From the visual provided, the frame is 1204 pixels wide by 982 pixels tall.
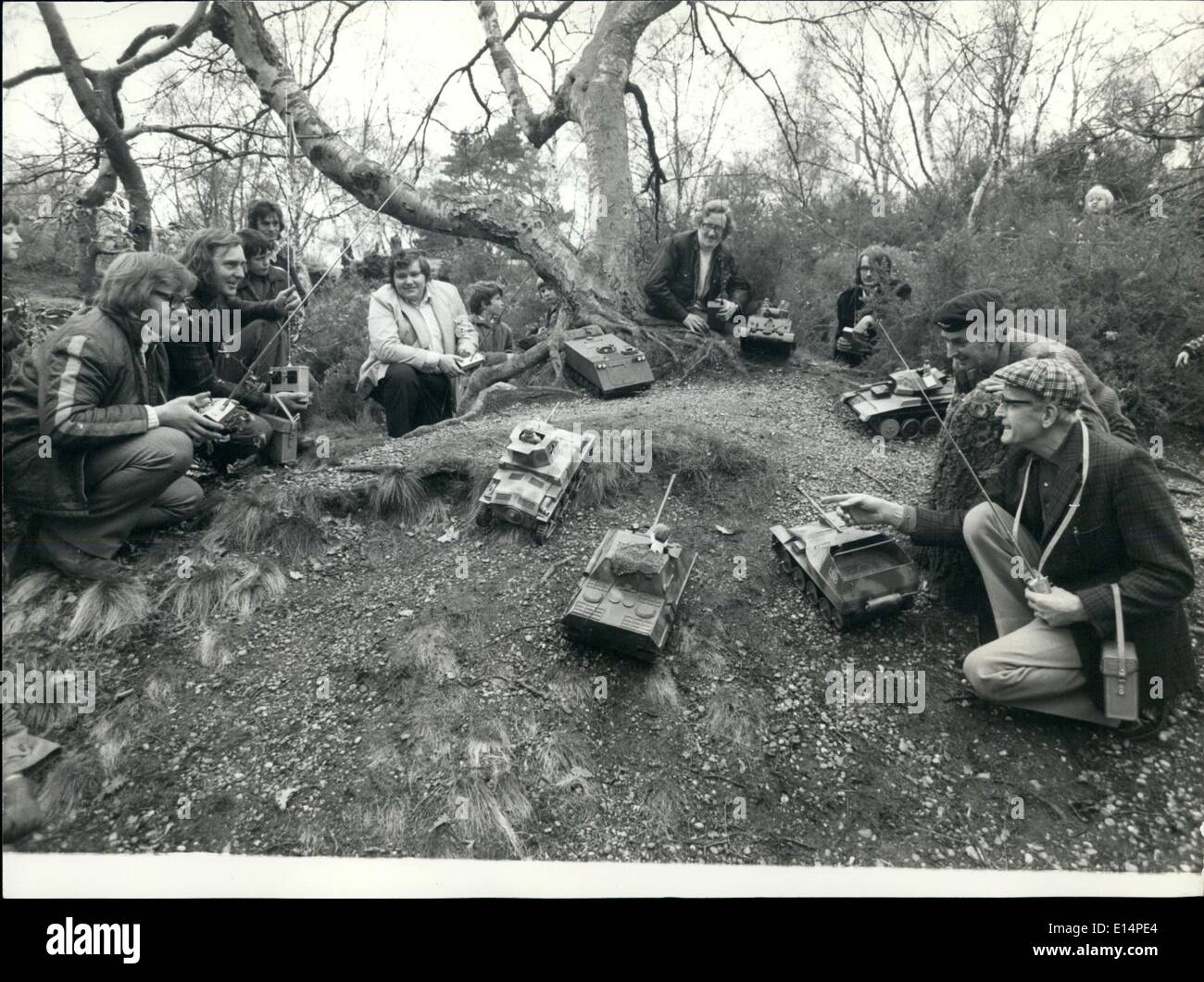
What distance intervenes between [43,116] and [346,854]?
334 centimetres

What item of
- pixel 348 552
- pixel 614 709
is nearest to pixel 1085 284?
pixel 614 709

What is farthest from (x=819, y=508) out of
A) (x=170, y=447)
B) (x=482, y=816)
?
(x=170, y=447)

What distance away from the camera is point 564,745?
278cm

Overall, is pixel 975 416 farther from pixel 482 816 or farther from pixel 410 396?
pixel 410 396

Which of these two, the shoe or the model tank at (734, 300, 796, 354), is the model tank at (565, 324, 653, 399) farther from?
the shoe

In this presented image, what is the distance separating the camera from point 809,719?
2898 millimetres

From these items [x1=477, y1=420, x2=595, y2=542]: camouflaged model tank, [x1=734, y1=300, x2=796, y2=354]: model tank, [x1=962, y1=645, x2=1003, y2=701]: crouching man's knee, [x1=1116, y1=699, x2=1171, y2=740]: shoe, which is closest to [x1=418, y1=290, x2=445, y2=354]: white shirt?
[x1=477, y1=420, x2=595, y2=542]: camouflaged model tank

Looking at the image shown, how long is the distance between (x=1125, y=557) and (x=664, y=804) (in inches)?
79.5

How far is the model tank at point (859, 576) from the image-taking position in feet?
10.0

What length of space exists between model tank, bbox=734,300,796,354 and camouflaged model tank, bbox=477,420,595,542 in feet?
8.83

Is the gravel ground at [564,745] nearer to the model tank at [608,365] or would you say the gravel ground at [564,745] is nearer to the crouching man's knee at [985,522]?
the crouching man's knee at [985,522]

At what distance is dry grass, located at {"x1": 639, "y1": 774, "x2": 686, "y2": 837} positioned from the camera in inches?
102

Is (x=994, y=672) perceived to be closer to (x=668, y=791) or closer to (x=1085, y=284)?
(x=668, y=791)

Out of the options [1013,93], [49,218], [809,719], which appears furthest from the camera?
[1013,93]
